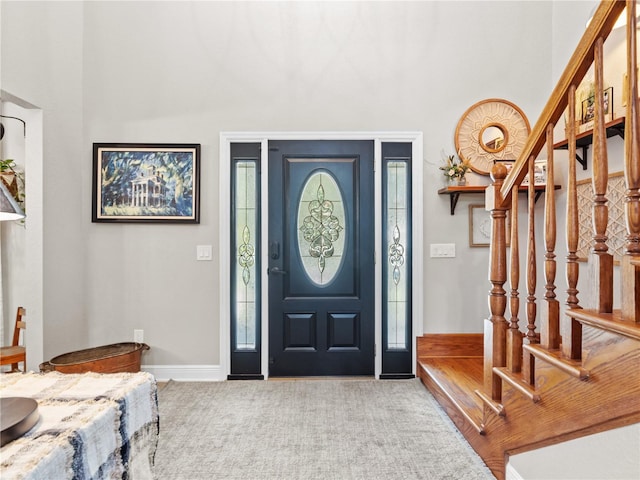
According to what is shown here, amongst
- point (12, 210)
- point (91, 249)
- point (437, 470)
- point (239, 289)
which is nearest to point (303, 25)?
point (239, 289)

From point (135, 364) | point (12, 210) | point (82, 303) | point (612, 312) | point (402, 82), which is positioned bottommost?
point (135, 364)

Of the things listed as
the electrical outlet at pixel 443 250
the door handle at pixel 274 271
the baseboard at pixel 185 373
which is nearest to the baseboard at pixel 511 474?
the electrical outlet at pixel 443 250

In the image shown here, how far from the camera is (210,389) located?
3316 millimetres

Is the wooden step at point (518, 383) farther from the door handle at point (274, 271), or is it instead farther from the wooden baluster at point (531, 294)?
the door handle at point (274, 271)

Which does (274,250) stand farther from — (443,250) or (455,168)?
(455,168)

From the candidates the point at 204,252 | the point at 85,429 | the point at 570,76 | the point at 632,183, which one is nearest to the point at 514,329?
the point at 632,183

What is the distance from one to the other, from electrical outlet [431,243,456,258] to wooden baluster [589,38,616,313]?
2.21 meters

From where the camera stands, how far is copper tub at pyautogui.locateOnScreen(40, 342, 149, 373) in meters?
2.95

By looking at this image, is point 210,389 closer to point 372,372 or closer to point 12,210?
point 372,372

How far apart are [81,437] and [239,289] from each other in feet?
8.50

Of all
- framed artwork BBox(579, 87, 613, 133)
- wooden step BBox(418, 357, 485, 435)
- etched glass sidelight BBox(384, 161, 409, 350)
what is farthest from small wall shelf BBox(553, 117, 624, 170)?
wooden step BBox(418, 357, 485, 435)

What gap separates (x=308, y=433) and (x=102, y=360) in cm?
164

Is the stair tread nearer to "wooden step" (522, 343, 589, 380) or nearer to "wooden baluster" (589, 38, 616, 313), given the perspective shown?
"wooden step" (522, 343, 589, 380)

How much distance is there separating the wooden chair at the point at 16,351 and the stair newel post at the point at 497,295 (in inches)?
128
